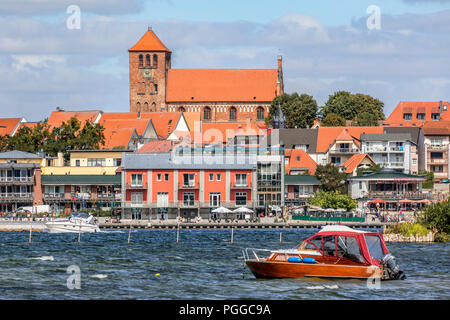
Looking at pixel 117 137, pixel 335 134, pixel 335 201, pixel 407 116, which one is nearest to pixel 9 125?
pixel 117 137

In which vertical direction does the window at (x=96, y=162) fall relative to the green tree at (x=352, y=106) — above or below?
below

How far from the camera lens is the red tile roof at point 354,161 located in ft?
461

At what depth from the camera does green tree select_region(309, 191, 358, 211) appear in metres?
121

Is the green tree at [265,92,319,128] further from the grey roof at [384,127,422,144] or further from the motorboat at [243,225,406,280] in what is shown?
the motorboat at [243,225,406,280]

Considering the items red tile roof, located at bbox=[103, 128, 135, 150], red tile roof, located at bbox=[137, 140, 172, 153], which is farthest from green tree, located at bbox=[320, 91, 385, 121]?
red tile roof, located at bbox=[137, 140, 172, 153]

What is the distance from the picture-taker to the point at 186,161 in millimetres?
119438

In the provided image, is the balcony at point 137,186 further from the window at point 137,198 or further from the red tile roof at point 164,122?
the red tile roof at point 164,122

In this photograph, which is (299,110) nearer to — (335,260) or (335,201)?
(335,201)

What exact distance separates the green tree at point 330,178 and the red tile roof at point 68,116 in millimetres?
64533

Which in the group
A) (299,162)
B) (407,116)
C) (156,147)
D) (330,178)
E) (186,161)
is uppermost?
(407,116)

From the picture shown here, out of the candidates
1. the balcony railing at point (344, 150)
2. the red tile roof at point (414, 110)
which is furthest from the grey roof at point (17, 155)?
the red tile roof at point (414, 110)

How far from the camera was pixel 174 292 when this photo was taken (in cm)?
4941

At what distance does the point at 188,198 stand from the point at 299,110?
70817mm
